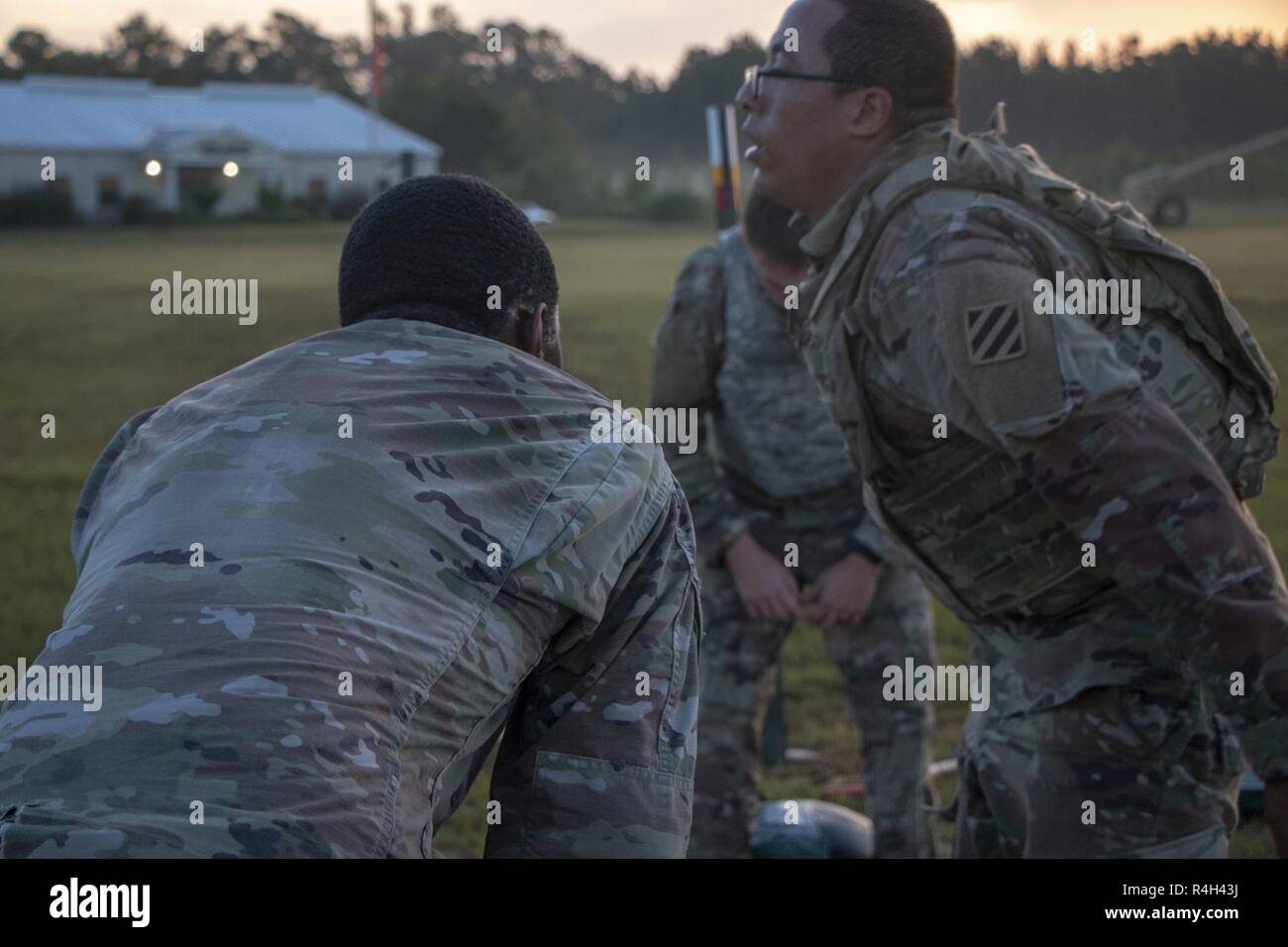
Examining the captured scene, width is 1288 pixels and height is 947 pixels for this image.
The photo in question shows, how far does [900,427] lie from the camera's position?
2410mm

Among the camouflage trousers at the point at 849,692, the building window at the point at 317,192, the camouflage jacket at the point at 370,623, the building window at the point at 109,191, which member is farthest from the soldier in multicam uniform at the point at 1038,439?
the building window at the point at 109,191

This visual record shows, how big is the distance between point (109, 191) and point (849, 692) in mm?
11685

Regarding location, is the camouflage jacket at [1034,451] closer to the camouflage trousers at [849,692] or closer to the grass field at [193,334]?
the camouflage trousers at [849,692]

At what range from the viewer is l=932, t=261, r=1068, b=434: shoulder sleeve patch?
6.47ft

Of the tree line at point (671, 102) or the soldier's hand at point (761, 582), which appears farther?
the tree line at point (671, 102)

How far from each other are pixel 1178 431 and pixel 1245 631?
0.29m

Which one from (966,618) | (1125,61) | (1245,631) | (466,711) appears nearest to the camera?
(466,711)

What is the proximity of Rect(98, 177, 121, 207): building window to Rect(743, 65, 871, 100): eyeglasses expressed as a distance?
1246cm

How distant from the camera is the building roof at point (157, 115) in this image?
1277 cm

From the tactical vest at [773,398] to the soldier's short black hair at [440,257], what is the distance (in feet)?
7.48

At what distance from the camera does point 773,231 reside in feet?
13.4

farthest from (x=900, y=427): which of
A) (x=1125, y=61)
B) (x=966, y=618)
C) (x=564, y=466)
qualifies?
(x=1125, y=61)
